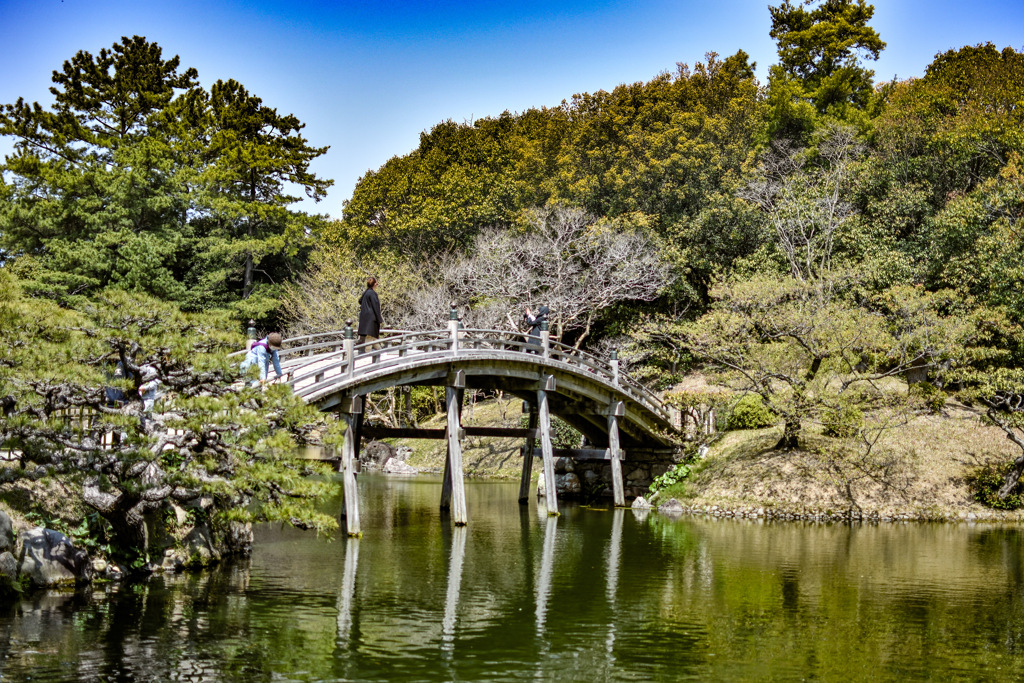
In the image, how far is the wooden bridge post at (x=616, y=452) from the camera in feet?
92.1

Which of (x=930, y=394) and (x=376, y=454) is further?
(x=376, y=454)

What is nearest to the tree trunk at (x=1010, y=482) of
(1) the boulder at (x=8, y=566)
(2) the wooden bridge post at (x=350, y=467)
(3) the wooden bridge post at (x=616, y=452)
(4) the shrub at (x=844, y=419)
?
(4) the shrub at (x=844, y=419)

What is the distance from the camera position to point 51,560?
531 inches

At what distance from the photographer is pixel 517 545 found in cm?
2034

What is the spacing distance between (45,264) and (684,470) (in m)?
25.6

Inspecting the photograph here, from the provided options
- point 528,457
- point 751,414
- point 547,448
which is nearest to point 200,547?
point 547,448

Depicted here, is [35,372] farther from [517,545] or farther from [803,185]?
[803,185]

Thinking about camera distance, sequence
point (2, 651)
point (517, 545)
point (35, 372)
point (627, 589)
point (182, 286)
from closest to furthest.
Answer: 1. point (2, 651)
2. point (35, 372)
3. point (627, 589)
4. point (517, 545)
5. point (182, 286)

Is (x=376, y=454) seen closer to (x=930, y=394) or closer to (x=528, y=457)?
(x=528, y=457)

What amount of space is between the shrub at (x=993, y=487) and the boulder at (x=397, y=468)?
74.7 ft

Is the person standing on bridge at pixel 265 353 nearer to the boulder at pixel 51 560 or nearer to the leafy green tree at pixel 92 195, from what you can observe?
the boulder at pixel 51 560

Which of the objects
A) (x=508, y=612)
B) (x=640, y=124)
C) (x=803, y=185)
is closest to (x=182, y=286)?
(x=640, y=124)

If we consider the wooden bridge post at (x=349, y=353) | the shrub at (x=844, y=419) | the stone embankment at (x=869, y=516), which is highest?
the wooden bridge post at (x=349, y=353)

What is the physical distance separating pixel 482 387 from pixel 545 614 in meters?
14.0
